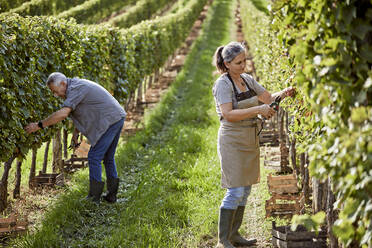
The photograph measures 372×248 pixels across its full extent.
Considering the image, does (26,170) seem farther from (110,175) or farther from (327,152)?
(327,152)

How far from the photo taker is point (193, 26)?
4038cm

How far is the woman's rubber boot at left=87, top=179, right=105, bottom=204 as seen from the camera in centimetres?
596

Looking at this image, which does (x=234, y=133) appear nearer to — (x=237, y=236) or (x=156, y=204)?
(x=237, y=236)

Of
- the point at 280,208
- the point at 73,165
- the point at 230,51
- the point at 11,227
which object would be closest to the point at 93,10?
the point at 73,165

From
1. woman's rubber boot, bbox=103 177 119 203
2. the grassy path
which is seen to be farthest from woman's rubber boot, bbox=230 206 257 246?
woman's rubber boot, bbox=103 177 119 203

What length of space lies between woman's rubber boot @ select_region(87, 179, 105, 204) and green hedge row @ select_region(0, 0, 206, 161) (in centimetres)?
93

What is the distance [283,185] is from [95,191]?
2308 mm

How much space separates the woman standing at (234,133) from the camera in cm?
416

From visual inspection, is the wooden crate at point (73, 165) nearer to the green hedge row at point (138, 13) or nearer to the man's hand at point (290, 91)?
the man's hand at point (290, 91)

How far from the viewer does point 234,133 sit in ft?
13.9

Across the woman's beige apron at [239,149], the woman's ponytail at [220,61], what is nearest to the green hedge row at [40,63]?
the woman's ponytail at [220,61]

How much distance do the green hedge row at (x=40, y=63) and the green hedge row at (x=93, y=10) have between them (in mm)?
29585

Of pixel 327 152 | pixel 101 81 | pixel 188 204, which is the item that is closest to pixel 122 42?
pixel 101 81

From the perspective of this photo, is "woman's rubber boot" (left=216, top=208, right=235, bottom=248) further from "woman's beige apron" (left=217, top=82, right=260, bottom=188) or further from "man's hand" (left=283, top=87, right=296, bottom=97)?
"man's hand" (left=283, top=87, right=296, bottom=97)
